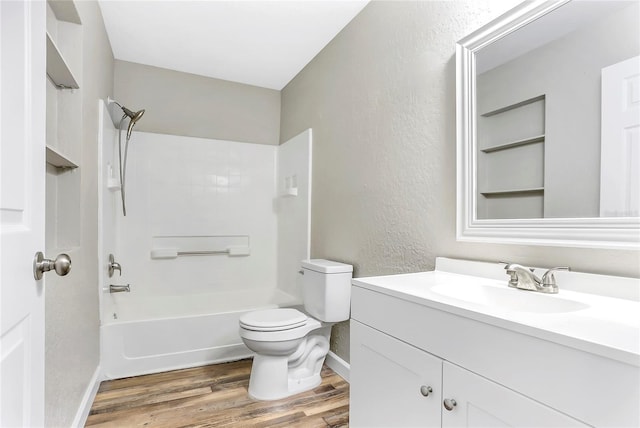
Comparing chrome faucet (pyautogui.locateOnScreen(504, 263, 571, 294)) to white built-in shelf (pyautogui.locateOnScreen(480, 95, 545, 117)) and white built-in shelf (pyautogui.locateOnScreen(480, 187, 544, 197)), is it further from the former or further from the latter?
white built-in shelf (pyautogui.locateOnScreen(480, 95, 545, 117))

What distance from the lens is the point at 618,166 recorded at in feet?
3.23

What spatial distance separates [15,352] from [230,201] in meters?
2.64

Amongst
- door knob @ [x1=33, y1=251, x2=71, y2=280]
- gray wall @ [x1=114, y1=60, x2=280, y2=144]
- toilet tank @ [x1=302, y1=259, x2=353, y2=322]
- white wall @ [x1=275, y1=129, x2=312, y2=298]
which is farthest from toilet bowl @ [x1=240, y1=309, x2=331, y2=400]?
gray wall @ [x1=114, y1=60, x2=280, y2=144]

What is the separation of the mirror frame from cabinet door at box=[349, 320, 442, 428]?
1.88 feet

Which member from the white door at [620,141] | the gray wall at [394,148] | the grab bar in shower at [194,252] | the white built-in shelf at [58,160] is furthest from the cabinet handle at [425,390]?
the grab bar in shower at [194,252]

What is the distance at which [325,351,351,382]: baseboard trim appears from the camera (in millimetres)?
2179

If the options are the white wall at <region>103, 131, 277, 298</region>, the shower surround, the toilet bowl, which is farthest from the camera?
the white wall at <region>103, 131, 277, 298</region>

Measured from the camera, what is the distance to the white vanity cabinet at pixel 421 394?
77cm

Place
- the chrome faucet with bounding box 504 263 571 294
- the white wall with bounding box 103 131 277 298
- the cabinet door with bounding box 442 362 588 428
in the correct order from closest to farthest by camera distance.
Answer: the cabinet door with bounding box 442 362 588 428, the chrome faucet with bounding box 504 263 571 294, the white wall with bounding box 103 131 277 298

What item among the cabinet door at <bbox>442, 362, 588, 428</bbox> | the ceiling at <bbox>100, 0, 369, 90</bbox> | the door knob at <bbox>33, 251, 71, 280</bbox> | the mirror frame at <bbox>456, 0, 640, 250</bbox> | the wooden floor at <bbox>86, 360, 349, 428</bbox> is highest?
the ceiling at <bbox>100, 0, 369, 90</bbox>

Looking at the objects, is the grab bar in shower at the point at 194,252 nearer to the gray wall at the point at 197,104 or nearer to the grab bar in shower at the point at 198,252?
the grab bar in shower at the point at 198,252

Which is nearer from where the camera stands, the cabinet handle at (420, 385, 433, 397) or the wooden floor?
the cabinet handle at (420, 385, 433, 397)

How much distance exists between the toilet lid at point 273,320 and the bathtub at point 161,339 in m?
0.50

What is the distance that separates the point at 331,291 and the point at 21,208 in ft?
5.36
